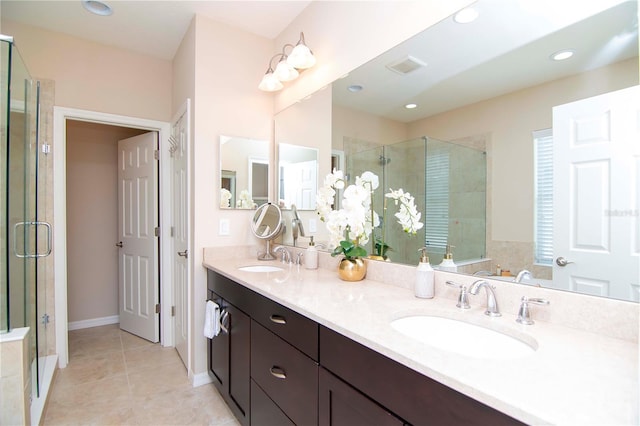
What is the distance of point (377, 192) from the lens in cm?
167

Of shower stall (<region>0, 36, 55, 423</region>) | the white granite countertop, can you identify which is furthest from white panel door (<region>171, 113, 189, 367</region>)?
the white granite countertop

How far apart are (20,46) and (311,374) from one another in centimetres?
312

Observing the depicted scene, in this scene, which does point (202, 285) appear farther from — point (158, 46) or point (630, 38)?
point (630, 38)

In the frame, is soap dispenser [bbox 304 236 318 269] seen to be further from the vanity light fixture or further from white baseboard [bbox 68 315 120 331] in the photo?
white baseboard [bbox 68 315 120 331]

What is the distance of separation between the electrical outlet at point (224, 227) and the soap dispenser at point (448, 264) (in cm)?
158

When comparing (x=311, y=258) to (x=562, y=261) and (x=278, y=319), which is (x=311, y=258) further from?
(x=562, y=261)

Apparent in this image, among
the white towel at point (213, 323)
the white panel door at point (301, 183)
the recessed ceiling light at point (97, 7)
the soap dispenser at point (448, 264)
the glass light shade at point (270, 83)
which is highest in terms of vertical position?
the recessed ceiling light at point (97, 7)

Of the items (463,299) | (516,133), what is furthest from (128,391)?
(516,133)

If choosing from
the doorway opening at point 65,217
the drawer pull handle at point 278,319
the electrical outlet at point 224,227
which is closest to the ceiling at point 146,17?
the doorway opening at point 65,217

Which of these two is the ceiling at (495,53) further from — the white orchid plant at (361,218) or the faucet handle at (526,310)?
the faucet handle at (526,310)

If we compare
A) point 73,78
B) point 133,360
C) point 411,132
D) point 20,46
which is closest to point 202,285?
point 133,360

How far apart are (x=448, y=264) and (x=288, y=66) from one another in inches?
65.8

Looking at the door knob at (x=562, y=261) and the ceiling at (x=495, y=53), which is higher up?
the ceiling at (x=495, y=53)

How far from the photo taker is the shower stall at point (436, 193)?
1.24 metres
